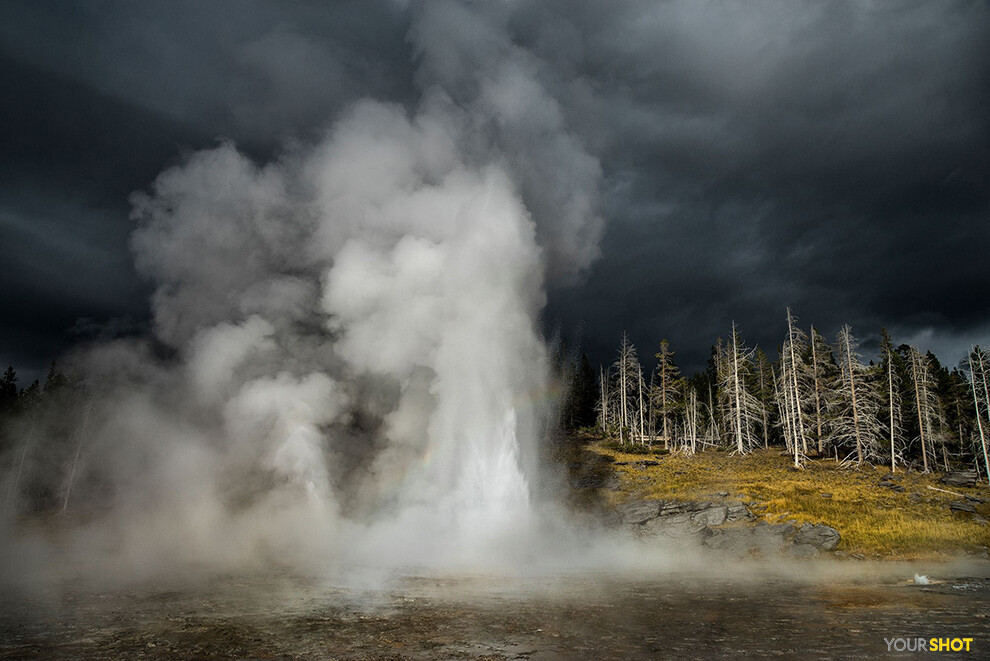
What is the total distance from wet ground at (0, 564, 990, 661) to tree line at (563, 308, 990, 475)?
30864 mm

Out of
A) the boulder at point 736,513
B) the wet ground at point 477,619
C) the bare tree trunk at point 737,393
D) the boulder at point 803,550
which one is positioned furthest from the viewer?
the bare tree trunk at point 737,393

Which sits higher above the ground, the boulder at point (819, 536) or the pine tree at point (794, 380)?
the pine tree at point (794, 380)

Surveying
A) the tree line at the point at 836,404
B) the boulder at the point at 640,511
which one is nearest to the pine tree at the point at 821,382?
the tree line at the point at 836,404

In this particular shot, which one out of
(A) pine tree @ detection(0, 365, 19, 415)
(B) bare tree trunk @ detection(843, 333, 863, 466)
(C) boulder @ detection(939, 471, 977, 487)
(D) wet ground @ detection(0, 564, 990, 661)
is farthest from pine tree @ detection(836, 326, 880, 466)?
(A) pine tree @ detection(0, 365, 19, 415)

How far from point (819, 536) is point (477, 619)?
18651mm

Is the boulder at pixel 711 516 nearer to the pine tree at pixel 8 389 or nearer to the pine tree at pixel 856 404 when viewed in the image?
the pine tree at pixel 856 404

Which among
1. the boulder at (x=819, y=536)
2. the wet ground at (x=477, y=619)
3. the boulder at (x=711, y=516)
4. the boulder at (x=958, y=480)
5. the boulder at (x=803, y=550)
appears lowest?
the wet ground at (x=477, y=619)

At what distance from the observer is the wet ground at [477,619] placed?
816cm

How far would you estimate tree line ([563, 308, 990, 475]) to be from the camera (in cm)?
4166

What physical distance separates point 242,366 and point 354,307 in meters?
6.04

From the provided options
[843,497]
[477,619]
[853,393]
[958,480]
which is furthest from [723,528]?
[853,393]

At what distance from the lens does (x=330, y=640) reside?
344 inches

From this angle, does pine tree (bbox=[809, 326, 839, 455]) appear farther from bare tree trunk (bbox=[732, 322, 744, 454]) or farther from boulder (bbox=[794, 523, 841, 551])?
boulder (bbox=[794, 523, 841, 551])

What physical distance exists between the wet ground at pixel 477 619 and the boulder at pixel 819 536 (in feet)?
24.9
